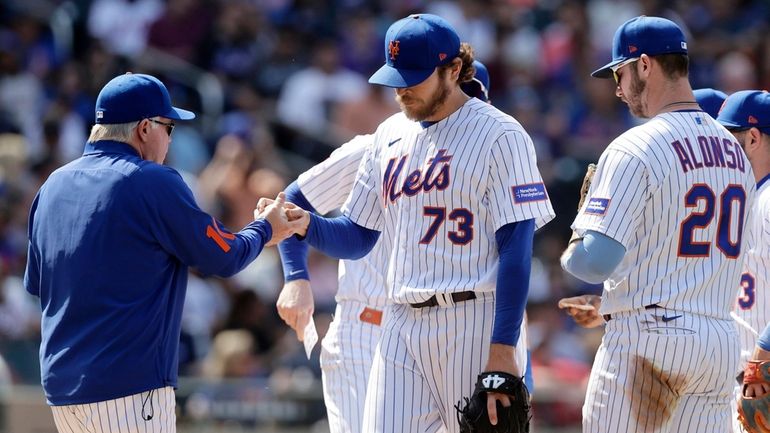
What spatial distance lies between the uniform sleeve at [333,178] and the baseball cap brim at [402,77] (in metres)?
0.95

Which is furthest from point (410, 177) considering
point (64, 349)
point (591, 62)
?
point (591, 62)

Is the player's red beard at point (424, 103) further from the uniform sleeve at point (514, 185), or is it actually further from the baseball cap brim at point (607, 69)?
the baseball cap brim at point (607, 69)

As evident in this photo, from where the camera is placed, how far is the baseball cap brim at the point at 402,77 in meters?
5.05

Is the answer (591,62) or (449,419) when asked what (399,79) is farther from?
(591,62)

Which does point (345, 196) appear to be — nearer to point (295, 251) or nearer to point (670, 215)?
point (295, 251)

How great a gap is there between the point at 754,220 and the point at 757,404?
2.66 ft

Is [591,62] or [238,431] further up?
[591,62]

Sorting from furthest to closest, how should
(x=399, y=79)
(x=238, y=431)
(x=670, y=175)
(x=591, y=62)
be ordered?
(x=591, y=62) → (x=238, y=431) → (x=399, y=79) → (x=670, y=175)

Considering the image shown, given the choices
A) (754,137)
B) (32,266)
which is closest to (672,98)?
(754,137)

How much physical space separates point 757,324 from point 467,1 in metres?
8.58

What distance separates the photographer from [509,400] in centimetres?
478

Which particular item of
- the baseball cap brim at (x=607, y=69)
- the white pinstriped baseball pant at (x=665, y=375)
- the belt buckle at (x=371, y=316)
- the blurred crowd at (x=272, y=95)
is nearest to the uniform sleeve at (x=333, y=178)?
the belt buckle at (x=371, y=316)

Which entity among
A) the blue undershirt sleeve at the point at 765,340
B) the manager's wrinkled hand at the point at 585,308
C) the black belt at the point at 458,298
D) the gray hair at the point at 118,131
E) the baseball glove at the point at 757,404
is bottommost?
the baseball glove at the point at 757,404

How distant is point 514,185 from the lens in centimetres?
496
